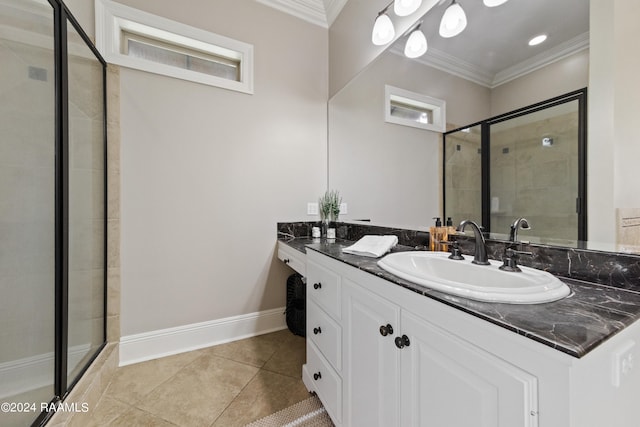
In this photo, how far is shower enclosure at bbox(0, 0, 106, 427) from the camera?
107 cm

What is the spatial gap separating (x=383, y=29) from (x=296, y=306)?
6.75ft

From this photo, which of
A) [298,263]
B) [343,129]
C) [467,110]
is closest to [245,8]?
[343,129]

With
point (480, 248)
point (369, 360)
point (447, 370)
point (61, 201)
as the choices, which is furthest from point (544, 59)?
point (61, 201)

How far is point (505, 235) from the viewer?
110 cm

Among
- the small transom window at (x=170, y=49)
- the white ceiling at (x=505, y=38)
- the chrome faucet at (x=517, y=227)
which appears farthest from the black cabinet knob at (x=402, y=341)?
the small transom window at (x=170, y=49)

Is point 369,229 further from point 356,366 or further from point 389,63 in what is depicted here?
point 389,63

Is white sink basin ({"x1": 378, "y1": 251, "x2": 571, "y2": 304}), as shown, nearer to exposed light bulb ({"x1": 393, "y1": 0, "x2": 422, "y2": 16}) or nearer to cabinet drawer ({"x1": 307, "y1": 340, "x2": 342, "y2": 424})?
cabinet drawer ({"x1": 307, "y1": 340, "x2": 342, "y2": 424})

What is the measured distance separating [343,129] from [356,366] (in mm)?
1781

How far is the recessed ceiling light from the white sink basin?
0.85 m

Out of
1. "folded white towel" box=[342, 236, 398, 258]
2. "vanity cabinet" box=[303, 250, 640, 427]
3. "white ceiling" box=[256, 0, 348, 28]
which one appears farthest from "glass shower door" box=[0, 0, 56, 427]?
"white ceiling" box=[256, 0, 348, 28]

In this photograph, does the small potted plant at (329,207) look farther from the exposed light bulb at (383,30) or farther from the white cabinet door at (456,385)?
the white cabinet door at (456,385)

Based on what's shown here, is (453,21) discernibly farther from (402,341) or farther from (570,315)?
(402,341)

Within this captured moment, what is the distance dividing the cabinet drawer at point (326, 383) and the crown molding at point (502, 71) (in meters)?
1.49

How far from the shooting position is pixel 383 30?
5.47 ft
